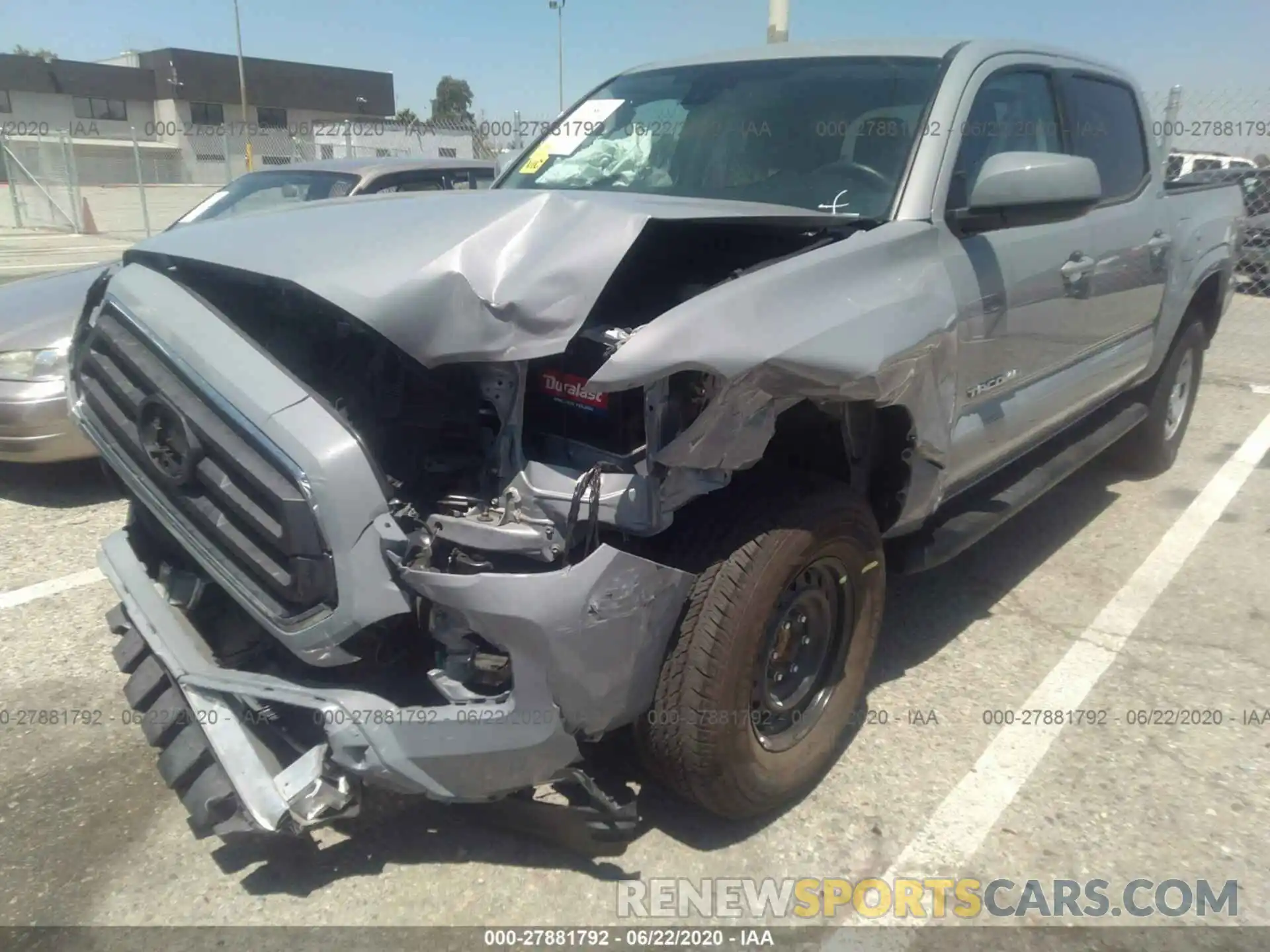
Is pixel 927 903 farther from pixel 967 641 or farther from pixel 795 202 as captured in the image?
pixel 795 202

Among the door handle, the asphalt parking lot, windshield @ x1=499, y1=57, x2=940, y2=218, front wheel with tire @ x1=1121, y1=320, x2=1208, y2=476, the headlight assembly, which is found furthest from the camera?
front wheel with tire @ x1=1121, y1=320, x2=1208, y2=476

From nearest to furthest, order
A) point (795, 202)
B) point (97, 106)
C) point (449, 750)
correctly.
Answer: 1. point (449, 750)
2. point (795, 202)
3. point (97, 106)

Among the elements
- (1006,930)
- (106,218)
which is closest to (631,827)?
(1006,930)

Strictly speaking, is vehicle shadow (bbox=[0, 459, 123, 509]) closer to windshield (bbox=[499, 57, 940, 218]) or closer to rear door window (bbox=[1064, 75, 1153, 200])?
windshield (bbox=[499, 57, 940, 218])

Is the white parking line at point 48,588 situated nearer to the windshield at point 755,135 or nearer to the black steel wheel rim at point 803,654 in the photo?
the windshield at point 755,135

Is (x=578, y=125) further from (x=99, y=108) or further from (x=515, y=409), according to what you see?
(x=99, y=108)

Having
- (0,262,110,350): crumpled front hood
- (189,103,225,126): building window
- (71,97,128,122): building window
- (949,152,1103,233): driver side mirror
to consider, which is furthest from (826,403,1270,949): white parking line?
(71,97,128,122): building window

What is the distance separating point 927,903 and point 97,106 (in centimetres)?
5815

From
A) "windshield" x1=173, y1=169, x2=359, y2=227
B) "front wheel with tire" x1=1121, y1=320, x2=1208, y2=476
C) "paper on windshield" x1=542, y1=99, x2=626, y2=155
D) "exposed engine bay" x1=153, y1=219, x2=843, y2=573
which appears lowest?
"front wheel with tire" x1=1121, y1=320, x2=1208, y2=476

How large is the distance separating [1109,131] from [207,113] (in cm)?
5533

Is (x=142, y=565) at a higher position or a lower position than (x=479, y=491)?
lower

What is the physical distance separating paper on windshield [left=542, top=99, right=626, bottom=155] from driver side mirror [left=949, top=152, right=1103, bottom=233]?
1.67m

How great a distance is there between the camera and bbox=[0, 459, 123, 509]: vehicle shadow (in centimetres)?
488

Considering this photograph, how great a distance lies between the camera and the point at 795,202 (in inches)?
126
